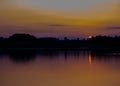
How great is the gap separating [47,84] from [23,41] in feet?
234

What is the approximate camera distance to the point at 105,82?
15.7 metres

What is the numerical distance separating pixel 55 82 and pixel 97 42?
68269mm

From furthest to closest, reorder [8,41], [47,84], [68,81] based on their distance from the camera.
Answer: [8,41] < [68,81] < [47,84]

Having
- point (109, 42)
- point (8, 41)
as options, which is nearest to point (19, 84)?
point (109, 42)

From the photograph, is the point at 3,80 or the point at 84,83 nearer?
the point at 84,83

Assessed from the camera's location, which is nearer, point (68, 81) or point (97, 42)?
point (68, 81)

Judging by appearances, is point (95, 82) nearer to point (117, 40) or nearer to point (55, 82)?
point (55, 82)

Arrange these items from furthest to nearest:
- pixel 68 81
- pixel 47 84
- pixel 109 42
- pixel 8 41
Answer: pixel 8 41
pixel 109 42
pixel 68 81
pixel 47 84

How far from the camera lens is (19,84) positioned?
15164mm

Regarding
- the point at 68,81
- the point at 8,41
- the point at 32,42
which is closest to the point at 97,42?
the point at 32,42

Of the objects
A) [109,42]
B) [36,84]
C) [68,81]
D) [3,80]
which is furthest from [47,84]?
[109,42]

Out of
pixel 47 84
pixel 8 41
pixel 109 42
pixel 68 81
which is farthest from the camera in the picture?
pixel 8 41

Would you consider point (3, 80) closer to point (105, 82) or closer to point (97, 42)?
point (105, 82)

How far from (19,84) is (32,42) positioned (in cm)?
7110
